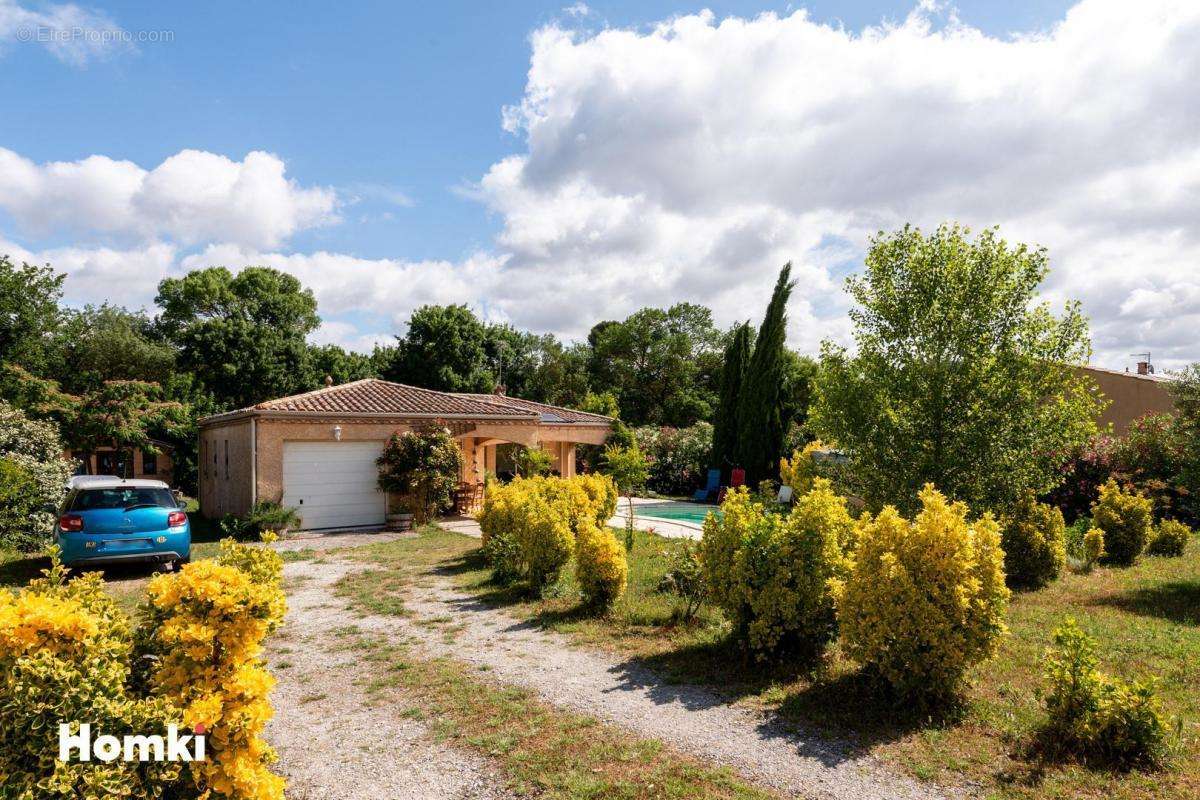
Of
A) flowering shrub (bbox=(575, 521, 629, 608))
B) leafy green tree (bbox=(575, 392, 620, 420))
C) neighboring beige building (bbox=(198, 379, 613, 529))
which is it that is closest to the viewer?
flowering shrub (bbox=(575, 521, 629, 608))

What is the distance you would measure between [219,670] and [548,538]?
6.53 metres

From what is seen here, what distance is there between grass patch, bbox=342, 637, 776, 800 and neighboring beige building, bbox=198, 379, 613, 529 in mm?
11642

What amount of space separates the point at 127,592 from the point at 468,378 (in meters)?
32.5

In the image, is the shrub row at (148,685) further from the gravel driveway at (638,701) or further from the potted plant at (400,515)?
the potted plant at (400,515)

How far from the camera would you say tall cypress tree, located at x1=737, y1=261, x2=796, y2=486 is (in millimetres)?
26734

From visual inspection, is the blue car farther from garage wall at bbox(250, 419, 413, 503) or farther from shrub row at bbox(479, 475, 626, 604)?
garage wall at bbox(250, 419, 413, 503)

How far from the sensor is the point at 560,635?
796 centimetres

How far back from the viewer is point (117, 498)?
10625 millimetres

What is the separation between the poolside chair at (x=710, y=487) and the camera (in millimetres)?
27547

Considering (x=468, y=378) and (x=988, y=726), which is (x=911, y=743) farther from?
(x=468, y=378)

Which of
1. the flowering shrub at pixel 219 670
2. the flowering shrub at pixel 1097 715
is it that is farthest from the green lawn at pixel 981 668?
the flowering shrub at pixel 219 670

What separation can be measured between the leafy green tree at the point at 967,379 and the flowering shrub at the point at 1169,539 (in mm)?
6148

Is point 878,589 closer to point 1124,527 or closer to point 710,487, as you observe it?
point 1124,527

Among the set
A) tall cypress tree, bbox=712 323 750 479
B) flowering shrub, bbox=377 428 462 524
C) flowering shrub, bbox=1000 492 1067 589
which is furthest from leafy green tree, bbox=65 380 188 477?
flowering shrub, bbox=1000 492 1067 589
